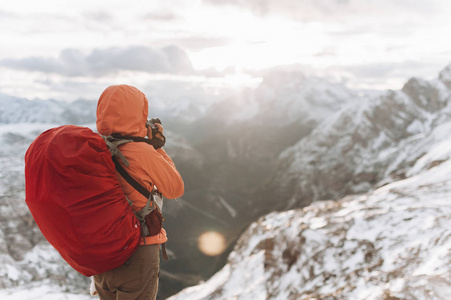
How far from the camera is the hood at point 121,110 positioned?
476 centimetres

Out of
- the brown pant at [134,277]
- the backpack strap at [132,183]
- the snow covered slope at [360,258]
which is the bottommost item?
the snow covered slope at [360,258]

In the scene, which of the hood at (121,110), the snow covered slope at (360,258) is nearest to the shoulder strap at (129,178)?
the hood at (121,110)

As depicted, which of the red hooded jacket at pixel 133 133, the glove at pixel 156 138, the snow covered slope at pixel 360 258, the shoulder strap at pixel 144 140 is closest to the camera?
the red hooded jacket at pixel 133 133

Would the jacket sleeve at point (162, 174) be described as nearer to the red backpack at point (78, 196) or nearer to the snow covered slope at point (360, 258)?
the red backpack at point (78, 196)

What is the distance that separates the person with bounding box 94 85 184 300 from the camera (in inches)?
189

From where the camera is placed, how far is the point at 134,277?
199 inches

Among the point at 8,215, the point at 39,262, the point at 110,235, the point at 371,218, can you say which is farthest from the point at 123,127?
the point at 8,215

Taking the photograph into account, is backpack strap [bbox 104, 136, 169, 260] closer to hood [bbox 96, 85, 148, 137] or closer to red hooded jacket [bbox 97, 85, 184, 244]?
red hooded jacket [bbox 97, 85, 184, 244]

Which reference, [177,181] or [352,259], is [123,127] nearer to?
[177,181]

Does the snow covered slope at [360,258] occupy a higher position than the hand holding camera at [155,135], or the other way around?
the hand holding camera at [155,135]

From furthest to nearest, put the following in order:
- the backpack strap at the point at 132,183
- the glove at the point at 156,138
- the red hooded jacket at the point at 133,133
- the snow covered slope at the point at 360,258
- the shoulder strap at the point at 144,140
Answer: the snow covered slope at the point at 360,258 < the glove at the point at 156,138 < the shoulder strap at the point at 144,140 < the red hooded jacket at the point at 133,133 < the backpack strap at the point at 132,183

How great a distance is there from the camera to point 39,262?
28.6 m

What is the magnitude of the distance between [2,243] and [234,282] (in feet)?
101

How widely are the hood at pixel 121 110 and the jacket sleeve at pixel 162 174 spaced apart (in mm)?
633
